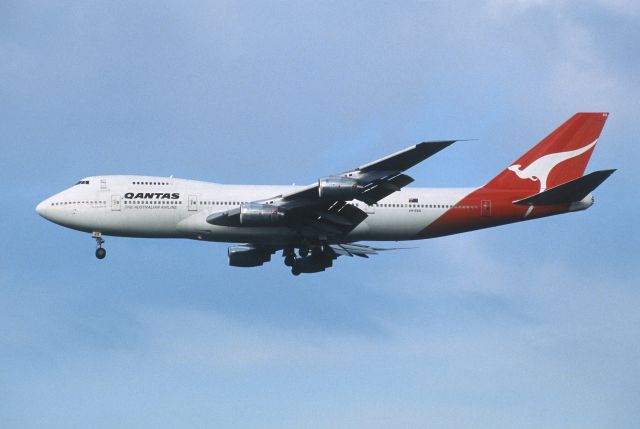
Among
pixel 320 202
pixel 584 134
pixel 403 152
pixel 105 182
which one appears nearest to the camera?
pixel 403 152

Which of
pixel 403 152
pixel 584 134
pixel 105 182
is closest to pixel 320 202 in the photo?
pixel 403 152

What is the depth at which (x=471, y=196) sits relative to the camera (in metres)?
57.4

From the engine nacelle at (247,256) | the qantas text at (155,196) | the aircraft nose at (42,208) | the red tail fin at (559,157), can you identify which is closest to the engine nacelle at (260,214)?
the qantas text at (155,196)

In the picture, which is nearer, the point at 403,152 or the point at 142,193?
the point at 403,152

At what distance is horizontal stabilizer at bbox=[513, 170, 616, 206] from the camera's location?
5412cm

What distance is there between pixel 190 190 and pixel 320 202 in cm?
735

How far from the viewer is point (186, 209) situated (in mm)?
55000

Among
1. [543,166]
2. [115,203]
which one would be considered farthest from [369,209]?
[115,203]

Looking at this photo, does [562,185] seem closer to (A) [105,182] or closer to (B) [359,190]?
(B) [359,190]

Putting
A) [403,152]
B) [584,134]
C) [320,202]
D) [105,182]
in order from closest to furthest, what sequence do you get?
[403,152]
[320,202]
[105,182]
[584,134]

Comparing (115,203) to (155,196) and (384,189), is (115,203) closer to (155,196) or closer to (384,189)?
(155,196)

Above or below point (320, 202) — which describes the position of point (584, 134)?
above

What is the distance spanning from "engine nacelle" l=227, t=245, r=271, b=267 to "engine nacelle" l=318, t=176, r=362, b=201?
35.8ft

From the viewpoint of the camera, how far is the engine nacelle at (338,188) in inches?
1966
